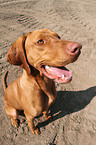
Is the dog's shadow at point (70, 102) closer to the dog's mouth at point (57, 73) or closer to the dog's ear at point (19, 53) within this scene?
the dog's mouth at point (57, 73)

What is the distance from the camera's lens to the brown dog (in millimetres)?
1773

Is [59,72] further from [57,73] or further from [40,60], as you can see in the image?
[40,60]

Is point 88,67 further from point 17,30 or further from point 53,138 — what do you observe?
point 17,30

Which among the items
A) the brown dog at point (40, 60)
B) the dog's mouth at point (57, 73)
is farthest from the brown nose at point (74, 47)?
the dog's mouth at point (57, 73)

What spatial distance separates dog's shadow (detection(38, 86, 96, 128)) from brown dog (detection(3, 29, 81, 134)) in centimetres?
138

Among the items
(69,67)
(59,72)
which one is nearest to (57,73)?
(59,72)

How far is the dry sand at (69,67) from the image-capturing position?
10.7 feet

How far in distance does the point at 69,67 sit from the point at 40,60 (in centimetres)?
335

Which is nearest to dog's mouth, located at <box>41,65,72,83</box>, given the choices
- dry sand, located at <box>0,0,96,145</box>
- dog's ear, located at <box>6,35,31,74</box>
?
dog's ear, located at <box>6,35,31,74</box>

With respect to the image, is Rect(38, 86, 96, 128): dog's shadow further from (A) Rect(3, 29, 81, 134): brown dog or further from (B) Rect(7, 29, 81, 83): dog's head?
(B) Rect(7, 29, 81, 83): dog's head

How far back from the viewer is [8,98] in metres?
2.89

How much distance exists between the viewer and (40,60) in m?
1.91

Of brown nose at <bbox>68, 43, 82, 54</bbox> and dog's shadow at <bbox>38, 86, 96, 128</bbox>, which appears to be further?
dog's shadow at <bbox>38, 86, 96, 128</bbox>

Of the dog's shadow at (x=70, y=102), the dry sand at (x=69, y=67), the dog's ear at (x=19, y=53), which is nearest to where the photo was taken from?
the dog's ear at (x=19, y=53)
